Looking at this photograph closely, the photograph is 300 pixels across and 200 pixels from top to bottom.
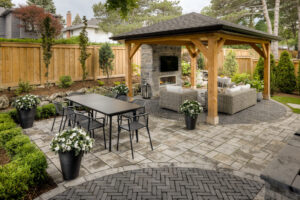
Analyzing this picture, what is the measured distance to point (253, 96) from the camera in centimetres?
827

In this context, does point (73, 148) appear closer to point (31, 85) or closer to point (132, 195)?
point (132, 195)

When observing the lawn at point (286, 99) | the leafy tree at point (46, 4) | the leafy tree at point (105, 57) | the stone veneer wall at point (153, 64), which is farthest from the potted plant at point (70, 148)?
the leafy tree at point (46, 4)

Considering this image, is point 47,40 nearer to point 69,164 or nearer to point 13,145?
point 13,145

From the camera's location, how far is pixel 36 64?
845 centimetres

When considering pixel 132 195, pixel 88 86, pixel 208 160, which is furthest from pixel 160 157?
pixel 88 86

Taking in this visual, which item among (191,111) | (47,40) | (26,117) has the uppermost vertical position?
(47,40)

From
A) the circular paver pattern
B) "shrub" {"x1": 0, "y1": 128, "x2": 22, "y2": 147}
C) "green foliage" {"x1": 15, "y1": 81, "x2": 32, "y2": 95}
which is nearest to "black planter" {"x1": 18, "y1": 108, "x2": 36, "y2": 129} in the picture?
"shrub" {"x1": 0, "y1": 128, "x2": 22, "y2": 147}

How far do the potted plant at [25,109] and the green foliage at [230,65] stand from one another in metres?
12.2

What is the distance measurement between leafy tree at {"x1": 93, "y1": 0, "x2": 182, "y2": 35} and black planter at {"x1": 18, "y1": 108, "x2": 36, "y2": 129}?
15301mm

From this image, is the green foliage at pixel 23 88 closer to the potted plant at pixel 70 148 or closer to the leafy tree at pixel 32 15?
the potted plant at pixel 70 148

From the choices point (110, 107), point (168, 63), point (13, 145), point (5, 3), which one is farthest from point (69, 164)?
point (5, 3)

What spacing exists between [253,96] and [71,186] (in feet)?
24.5

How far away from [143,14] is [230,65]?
489 inches

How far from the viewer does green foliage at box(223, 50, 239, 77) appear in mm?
14069
